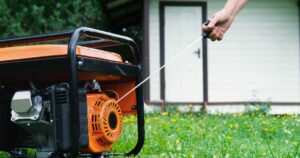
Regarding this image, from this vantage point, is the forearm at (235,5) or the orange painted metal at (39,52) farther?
the forearm at (235,5)

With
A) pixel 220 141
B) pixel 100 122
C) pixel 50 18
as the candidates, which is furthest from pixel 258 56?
pixel 100 122

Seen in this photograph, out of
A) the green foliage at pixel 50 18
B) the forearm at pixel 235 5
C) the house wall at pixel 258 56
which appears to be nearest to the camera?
the forearm at pixel 235 5

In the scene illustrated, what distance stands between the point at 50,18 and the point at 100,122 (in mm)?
13631

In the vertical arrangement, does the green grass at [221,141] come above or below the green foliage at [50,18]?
below

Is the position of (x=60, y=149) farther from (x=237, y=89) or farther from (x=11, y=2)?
(x=11, y=2)

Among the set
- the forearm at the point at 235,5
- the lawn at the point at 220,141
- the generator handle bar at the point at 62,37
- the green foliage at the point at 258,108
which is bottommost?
the green foliage at the point at 258,108

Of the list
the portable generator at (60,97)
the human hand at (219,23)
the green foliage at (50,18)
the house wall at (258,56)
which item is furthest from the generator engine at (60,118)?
the green foliage at (50,18)

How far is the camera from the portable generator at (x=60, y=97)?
2.81 meters

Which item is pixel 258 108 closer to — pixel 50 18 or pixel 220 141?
pixel 220 141

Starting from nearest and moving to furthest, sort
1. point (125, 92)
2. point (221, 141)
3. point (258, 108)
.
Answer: point (125, 92) → point (221, 141) → point (258, 108)

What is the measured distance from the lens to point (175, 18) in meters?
10.2

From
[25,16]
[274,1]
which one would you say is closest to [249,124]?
[274,1]

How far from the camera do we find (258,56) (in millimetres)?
10578

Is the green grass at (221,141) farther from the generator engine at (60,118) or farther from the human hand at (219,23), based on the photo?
the human hand at (219,23)
